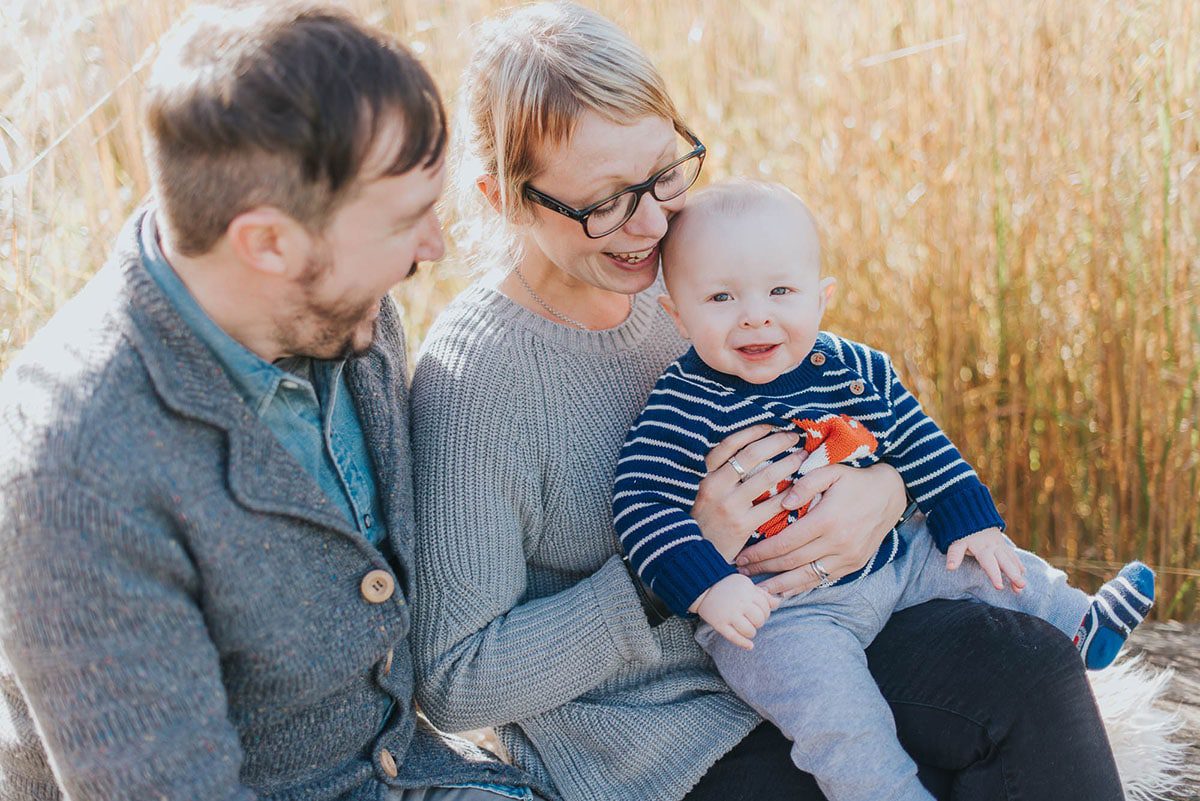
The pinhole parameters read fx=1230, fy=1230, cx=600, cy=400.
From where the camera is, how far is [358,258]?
1.44m

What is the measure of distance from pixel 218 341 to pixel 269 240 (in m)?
0.14

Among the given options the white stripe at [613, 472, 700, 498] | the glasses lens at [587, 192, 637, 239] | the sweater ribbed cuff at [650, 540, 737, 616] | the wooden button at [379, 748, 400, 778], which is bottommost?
the wooden button at [379, 748, 400, 778]

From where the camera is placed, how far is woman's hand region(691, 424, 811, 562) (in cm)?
185

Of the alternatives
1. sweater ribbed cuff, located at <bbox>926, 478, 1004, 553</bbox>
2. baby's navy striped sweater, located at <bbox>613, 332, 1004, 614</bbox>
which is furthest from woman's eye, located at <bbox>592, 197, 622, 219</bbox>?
sweater ribbed cuff, located at <bbox>926, 478, 1004, 553</bbox>

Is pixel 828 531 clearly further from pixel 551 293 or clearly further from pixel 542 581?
pixel 551 293

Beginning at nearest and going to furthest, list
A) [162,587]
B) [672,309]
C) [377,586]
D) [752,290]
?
[162,587]
[377,586]
[752,290]
[672,309]

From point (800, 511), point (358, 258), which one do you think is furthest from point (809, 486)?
point (358, 258)

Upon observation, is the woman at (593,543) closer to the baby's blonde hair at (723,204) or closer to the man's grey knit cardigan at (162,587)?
the baby's blonde hair at (723,204)

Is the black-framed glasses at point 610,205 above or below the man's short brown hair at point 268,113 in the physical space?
below

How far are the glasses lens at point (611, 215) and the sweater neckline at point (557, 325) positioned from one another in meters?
0.18

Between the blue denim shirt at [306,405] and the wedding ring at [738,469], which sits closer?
the blue denim shirt at [306,405]

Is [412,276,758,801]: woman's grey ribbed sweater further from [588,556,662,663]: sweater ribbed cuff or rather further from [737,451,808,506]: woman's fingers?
[737,451,808,506]: woman's fingers

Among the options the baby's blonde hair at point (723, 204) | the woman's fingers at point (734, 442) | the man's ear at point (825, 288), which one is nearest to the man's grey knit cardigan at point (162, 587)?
the woman's fingers at point (734, 442)

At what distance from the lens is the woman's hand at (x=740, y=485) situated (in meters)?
1.85
